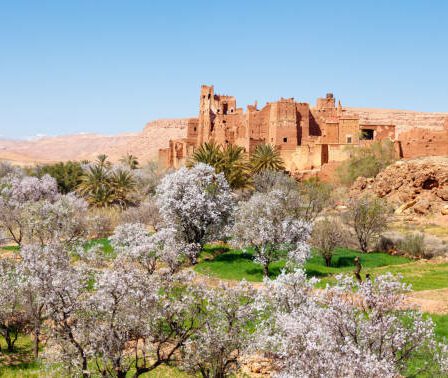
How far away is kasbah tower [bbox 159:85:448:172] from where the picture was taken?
4553 cm

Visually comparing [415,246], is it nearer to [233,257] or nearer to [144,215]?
[233,257]

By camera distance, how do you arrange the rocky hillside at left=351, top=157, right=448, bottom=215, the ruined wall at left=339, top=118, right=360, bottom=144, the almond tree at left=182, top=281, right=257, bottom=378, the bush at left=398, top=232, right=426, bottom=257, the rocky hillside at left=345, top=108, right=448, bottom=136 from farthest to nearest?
1. the rocky hillside at left=345, top=108, right=448, bottom=136
2. the ruined wall at left=339, top=118, right=360, bottom=144
3. the rocky hillside at left=351, top=157, right=448, bottom=215
4. the bush at left=398, top=232, right=426, bottom=257
5. the almond tree at left=182, top=281, right=257, bottom=378

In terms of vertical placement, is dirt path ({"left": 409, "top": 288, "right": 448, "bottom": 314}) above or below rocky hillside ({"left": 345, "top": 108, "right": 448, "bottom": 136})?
below

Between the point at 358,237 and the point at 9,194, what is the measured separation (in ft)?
79.2

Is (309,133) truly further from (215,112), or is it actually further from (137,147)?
(137,147)

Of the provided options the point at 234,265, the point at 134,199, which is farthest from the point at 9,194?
the point at 234,265

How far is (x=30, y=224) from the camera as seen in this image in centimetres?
2695

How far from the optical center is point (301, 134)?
189ft

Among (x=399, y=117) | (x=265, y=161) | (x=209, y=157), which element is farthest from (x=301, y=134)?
(x=399, y=117)

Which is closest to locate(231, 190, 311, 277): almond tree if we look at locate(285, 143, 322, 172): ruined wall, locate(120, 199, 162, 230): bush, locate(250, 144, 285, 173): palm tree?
locate(120, 199, 162, 230): bush

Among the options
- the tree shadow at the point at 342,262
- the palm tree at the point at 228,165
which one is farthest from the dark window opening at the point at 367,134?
the tree shadow at the point at 342,262

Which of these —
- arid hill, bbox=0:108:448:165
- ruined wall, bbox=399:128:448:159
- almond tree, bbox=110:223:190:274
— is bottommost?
almond tree, bbox=110:223:190:274

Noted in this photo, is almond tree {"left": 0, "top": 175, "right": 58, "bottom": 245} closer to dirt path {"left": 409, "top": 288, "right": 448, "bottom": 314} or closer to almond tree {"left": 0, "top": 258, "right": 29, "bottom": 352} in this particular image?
almond tree {"left": 0, "top": 258, "right": 29, "bottom": 352}

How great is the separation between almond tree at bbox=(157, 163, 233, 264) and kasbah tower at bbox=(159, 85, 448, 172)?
2136 centimetres
